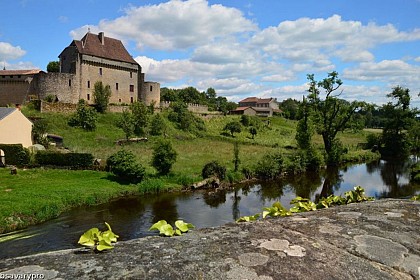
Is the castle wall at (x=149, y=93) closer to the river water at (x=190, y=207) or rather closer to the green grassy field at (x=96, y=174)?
the green grassy field at (x=96, y=174)

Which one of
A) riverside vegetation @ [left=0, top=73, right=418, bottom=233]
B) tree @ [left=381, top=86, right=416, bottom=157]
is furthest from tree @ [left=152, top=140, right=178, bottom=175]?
tree @ [left=381, top=86, right=416, bottom=157]

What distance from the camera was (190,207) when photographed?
74.4 ft

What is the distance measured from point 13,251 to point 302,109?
129 ft

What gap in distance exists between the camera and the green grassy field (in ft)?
64.6

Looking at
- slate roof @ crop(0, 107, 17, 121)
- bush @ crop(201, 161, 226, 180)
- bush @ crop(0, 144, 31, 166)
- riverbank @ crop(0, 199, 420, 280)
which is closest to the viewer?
riverbank @ crop(0, 199, 420, 280)

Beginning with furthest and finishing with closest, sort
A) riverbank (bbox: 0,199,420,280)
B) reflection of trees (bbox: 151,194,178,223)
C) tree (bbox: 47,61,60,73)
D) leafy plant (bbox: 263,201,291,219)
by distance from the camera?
tree (bbox: 47,61,60,73) → reflection of trees (bbox: 151,194,178,223) → leafy plant (bbox: 263,201,291,219) → riverbank (bbox: 0,199,420,280)

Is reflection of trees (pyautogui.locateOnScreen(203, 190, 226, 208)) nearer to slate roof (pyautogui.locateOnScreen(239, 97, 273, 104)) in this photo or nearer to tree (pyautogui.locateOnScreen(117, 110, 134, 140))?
tree (pyautogui.locateOnScreen(117, 110, 134, 140))

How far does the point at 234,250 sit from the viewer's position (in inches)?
94.7

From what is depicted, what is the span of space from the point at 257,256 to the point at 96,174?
27.3m

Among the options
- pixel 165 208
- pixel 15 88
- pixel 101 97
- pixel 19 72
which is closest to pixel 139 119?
pixel 101 97

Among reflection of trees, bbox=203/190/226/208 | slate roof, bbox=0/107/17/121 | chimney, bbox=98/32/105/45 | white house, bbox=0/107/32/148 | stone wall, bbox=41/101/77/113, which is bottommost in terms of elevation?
reflection of trees, bbox=203/190/226/208

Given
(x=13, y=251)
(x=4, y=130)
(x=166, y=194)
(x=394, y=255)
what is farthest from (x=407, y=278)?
(x=4, y=130)

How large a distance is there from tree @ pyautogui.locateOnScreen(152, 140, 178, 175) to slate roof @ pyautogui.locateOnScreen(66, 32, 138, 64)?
30306 millimetres

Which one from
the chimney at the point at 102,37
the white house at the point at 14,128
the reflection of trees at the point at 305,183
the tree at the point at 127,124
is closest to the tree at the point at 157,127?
the tree at the point at 127,124
